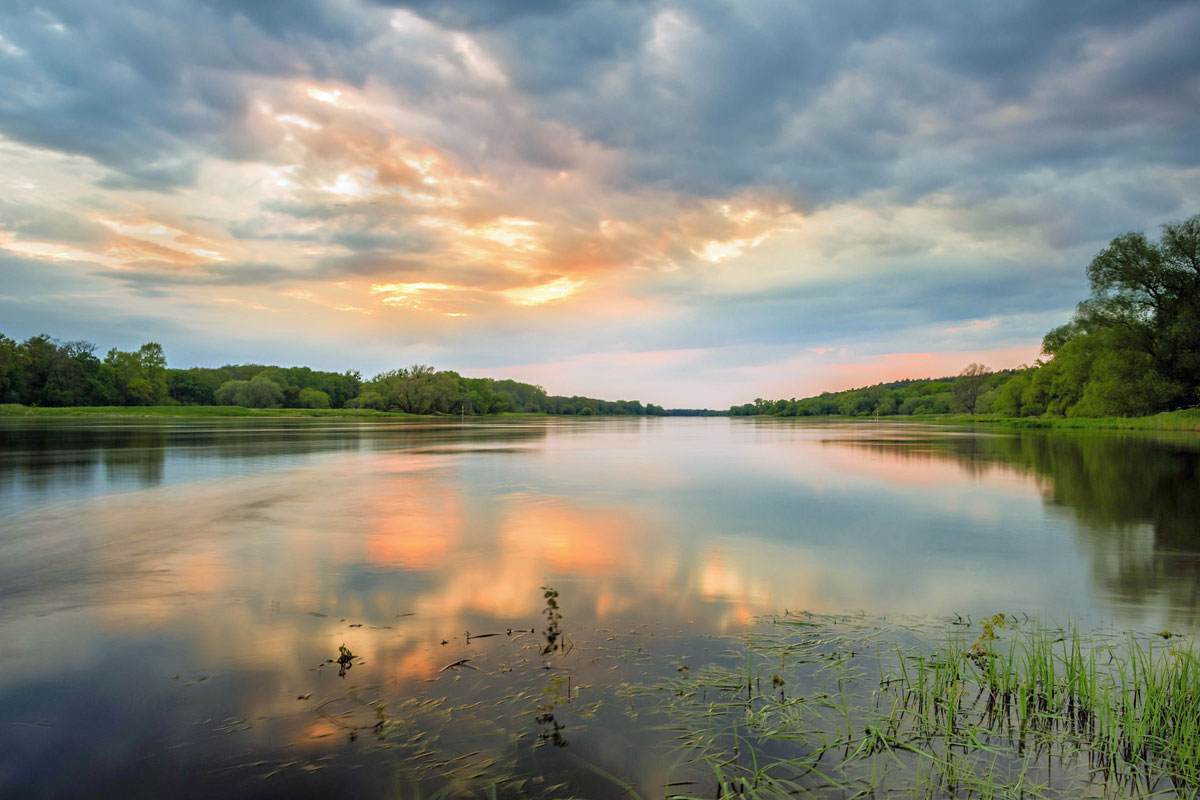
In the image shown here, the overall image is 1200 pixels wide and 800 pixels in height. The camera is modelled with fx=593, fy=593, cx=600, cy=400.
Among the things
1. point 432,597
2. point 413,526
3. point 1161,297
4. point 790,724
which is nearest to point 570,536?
point 413,526

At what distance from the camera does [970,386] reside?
426 ft

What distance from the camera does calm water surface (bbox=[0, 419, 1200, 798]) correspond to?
3.70 metres

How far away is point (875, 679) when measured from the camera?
15.1 ft

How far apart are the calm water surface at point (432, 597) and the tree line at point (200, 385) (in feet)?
Answer: 333

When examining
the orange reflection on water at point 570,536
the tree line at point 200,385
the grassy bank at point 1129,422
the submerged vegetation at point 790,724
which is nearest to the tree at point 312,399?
the tree line at point 200,385

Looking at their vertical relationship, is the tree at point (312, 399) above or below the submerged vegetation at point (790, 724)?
above

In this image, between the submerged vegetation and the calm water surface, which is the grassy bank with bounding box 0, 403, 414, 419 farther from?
the submerged vegetation

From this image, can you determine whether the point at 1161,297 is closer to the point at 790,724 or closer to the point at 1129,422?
the point at 1129,422

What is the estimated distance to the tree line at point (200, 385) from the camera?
9075cm

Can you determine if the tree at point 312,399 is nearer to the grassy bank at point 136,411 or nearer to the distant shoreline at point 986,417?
the grassy bank at point 136,411

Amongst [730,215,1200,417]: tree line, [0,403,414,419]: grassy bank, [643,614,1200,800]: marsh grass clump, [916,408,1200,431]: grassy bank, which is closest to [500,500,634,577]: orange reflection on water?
[643,614,1200,800]: marsh grass clump

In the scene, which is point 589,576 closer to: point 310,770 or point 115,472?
point 310,770

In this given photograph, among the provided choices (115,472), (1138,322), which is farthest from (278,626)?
(1138,322)

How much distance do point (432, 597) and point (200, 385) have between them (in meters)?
151
